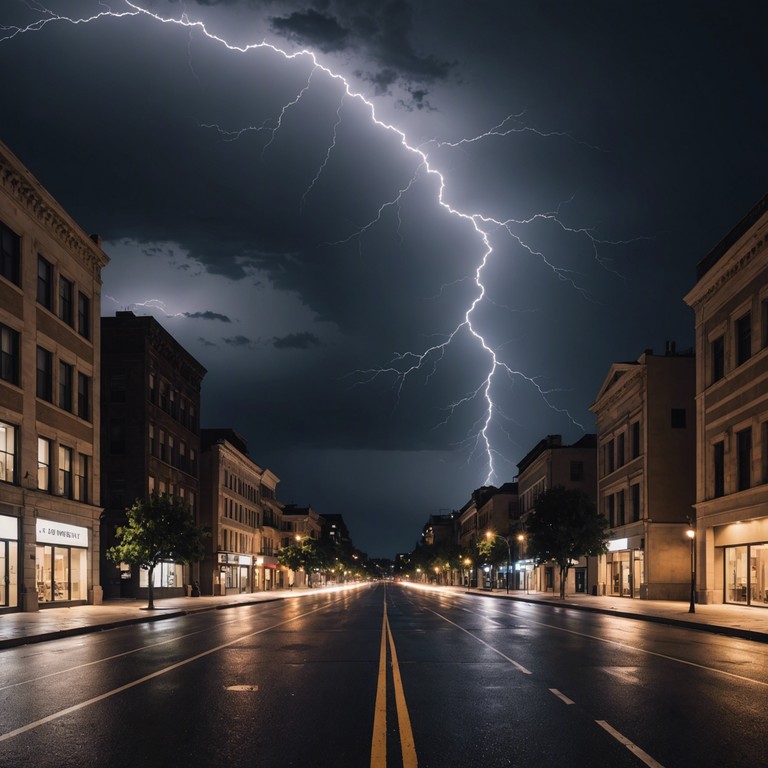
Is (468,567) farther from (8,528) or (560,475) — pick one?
(8,528)

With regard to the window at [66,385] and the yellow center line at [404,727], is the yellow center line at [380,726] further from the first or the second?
the window at [66,385]

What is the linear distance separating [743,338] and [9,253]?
33447mm

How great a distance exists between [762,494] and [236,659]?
97.5 feet

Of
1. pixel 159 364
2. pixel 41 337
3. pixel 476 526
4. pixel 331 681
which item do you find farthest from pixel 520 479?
pixel 331 681

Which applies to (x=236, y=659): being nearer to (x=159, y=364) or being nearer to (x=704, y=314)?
(x=704, y=314)

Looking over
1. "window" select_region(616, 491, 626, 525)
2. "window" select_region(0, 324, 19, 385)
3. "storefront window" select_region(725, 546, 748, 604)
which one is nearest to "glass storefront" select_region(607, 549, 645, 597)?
"window" select_region(616, 491, 626, 525)

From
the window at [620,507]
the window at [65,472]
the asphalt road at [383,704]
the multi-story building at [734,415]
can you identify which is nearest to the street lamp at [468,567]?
the window at [620,507]

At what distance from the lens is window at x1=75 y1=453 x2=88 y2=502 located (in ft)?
148

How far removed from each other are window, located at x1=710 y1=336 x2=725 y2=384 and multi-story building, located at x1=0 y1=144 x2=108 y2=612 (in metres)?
32.2

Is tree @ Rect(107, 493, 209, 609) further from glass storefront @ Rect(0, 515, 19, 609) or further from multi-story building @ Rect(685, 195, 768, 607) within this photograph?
multi-story building @ Rect(685, 195, 768, 607)

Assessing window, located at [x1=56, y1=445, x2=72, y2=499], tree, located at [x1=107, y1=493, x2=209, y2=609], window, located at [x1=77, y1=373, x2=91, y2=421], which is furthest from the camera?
window, located at [x1=77, y1=373, x2=91, y2=421]

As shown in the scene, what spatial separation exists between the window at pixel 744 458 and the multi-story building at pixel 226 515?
4123 cm

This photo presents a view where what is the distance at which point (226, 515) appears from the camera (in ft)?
273

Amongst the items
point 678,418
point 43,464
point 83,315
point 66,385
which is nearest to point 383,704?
point 43,464
